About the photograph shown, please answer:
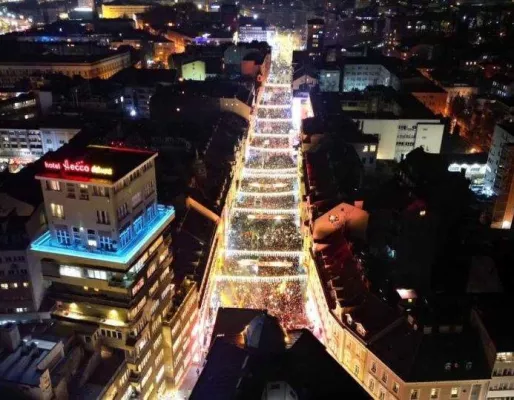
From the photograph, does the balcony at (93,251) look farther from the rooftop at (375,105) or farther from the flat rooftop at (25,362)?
the rooftop at (375,105)

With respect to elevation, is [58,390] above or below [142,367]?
above

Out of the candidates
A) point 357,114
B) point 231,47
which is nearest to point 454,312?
point 357,114

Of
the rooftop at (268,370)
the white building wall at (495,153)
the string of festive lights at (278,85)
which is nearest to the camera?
the rooftop at (268,370)

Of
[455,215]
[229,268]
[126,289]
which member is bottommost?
[229,268]

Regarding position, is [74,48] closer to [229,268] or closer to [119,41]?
[119,41]

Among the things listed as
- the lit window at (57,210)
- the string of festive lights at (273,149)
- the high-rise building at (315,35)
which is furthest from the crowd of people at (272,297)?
the high-rise building at (315,35)

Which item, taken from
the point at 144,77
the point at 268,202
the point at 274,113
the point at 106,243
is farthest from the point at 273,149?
the point at 106,243

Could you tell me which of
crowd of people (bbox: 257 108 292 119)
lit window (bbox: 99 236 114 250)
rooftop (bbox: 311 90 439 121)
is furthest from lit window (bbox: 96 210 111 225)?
crowd of people (bbox: 257 108 292 119)

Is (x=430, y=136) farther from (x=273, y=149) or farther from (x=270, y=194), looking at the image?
(x=270, y=194)
